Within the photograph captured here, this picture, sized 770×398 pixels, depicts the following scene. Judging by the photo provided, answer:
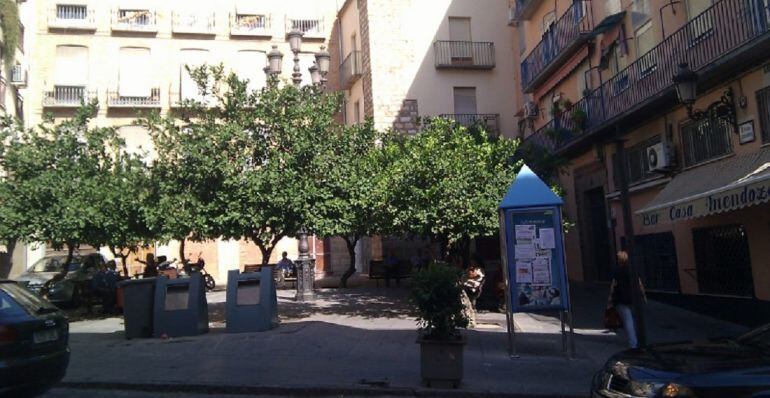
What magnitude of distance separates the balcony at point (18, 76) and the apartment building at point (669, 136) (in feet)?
68.5

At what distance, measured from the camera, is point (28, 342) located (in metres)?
6.24

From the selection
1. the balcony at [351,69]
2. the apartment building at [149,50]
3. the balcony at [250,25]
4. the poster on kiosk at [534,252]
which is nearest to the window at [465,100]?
the balcony at [351,69]

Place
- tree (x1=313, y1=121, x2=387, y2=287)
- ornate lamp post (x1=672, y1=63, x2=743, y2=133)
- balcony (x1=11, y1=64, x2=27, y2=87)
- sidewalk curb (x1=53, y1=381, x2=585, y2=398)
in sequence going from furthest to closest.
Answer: balcony (x1=11, y1=64, x2=27, y2=87) → tree (x1=313, y1=121, x2=387, y2=287) → ornate lamp post (x1=672, y1=63, x2=743, y2=133) → sidewalk curb (x1=53, y1=381, x2=585, y2=398)

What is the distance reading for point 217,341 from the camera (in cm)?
1074

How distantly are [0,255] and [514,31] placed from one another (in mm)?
23231

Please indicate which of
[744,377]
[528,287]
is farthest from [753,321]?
[744,377]

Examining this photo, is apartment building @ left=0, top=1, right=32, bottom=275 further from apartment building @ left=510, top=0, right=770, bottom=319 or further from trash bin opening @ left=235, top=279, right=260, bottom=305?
apartment building @ left=510, top=0, right=770, bottom=319

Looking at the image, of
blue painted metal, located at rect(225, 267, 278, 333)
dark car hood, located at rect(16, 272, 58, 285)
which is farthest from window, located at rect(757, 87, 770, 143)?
dark car hood, located at rect(16, 272, 58, 285)

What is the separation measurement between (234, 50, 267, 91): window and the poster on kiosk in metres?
23.5

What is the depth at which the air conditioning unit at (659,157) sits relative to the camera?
564 inches

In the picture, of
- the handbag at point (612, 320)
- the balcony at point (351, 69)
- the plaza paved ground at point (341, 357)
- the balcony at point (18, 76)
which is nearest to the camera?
the plaza paved ground at point (341, 357)

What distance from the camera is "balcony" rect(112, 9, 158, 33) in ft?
97.8

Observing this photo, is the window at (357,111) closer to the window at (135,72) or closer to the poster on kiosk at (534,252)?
the window at (135,72)

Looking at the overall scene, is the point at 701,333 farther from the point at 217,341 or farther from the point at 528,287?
the point at 217,341
